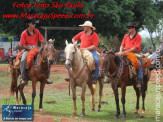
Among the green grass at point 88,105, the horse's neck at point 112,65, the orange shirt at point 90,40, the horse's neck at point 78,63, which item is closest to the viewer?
the horse's neck at point 112,65

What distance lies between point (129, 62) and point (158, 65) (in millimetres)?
1680

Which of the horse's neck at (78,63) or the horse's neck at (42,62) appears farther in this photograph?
the horse's neck at (42,62)

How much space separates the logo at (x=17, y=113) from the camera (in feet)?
30.5

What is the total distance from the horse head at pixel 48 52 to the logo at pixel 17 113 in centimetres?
203

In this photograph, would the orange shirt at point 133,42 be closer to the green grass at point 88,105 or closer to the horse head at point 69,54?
the horse head at point 69,54

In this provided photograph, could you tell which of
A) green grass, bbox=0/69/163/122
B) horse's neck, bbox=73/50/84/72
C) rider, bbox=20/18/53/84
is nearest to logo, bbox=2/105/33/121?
green grass, bbox=0/69/163/122

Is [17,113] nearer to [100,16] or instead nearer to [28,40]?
[28,40]

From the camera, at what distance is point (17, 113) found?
30.8ft

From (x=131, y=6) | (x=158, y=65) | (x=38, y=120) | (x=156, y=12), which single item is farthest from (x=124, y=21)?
(x=38, y=120)

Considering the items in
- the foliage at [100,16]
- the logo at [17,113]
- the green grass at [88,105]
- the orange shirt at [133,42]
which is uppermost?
the foliage at [100,16]

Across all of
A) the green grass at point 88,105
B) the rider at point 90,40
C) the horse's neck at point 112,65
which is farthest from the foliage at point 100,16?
the horse's neck at point 112,65

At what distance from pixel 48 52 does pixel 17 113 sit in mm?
2468

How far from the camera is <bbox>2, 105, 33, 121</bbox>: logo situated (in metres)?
9.30

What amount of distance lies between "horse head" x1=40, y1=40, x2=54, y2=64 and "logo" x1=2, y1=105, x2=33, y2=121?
2032 millimetres
